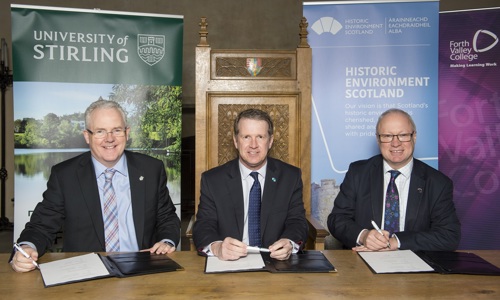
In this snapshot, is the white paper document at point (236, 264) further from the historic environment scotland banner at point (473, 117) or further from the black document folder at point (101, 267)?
the historic environment scotland banner at point (473, 117)

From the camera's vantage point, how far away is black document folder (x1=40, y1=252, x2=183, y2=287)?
1.72m

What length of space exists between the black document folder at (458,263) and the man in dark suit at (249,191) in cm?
64

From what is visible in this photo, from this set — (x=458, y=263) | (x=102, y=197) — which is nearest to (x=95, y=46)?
(x=102, y=197)

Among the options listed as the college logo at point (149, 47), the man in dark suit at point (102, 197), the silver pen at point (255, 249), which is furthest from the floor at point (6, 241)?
the silver pen at point (255, 249)

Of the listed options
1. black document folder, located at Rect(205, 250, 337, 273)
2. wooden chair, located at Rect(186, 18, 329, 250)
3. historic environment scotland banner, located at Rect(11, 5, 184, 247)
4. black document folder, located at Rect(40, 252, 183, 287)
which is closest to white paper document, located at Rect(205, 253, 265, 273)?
black document folder, located at Rect(205, 250, 337, 273)

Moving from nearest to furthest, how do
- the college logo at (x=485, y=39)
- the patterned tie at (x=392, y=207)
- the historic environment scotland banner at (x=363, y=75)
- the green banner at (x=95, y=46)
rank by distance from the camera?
the patterned tie at (x=392, y=207) → the green banner at (x=95, y=46) → the historic environment scotland banner at (x=363, y=75) → the college logo at (x=485, y=39)

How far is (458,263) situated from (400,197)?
2.44ft

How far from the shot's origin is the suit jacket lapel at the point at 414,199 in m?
2.53

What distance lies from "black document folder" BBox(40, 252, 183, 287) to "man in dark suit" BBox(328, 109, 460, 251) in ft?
3.36

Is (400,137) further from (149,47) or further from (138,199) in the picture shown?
(149,47)

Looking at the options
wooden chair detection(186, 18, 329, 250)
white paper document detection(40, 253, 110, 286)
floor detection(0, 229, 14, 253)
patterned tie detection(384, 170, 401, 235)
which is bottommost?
floor detection(0, 229, 14, 253)

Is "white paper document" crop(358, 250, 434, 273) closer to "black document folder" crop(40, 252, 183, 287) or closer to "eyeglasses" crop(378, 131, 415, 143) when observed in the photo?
"eyeglasses" crop(378, 131, 415, 143)

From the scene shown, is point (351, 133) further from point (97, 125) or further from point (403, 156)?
point (97, 125)

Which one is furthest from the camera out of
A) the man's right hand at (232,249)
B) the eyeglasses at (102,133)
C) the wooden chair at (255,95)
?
the wooden chair at (255,95)
